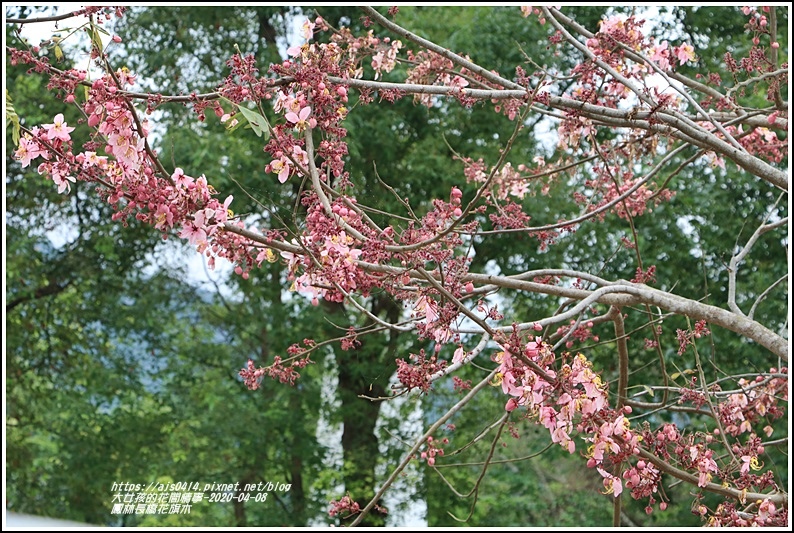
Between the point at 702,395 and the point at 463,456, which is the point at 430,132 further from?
the point at 702,395

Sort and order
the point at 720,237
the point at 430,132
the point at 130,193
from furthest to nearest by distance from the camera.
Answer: the point at 430,132
the point at 720,237
the point at 130,193

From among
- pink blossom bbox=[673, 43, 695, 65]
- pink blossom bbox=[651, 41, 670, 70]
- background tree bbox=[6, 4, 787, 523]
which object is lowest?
background tree bbox=[6, 4, 787, 523]

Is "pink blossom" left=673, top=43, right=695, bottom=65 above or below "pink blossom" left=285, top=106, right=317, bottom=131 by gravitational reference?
above

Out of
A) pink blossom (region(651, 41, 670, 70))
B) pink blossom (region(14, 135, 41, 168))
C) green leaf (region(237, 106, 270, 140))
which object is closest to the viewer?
green leaf (region(237, 106, 270, 140))

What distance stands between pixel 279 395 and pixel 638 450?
455 centimetres

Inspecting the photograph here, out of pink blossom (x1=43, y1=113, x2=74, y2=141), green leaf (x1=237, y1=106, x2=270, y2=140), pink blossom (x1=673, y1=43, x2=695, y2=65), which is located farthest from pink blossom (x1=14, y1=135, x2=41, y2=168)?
pink blossom (x1=673, y1=43, x2=695, y2=65)

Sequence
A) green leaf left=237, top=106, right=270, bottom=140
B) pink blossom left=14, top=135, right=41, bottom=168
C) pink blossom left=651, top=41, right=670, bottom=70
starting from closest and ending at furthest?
green leaf left=237, top=106, right=270, bottom=140 → pink blossom left=14, top=135, right=41, bottom=168 → pink blossom left=651, top=41, right=670, bottom=70

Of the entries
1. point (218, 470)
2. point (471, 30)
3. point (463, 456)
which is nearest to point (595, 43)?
point (471, 30)

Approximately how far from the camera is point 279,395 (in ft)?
18.9

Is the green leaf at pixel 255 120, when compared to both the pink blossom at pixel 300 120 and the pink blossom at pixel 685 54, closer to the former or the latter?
the pink blossom at pixel 300 120

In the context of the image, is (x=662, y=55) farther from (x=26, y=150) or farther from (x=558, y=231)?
(x=26, y=150)

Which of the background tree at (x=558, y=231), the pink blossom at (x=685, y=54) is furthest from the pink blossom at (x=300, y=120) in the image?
the pink blossom at (x=685, y=54)

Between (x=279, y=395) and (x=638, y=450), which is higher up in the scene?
(x=279, y=395)

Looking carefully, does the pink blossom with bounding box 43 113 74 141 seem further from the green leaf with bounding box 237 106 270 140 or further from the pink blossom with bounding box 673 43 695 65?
the pink blossom with bounding box 673 43 695 65
